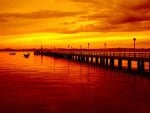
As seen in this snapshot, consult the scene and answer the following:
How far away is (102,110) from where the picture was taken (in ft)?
79.7

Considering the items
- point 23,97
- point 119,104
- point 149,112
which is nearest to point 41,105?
point 23,97

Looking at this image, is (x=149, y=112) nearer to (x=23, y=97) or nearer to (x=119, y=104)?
(x=119, y=104)

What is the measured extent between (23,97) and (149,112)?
1232cm

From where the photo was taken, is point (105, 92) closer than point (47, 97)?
No

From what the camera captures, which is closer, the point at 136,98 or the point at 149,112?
the point at 149,112

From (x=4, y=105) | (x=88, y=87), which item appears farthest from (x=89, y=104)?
(x=88, y=87)

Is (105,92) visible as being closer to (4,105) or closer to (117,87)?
(117,87)

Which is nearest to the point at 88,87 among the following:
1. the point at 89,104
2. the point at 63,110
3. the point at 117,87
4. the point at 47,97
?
the point at 117,87

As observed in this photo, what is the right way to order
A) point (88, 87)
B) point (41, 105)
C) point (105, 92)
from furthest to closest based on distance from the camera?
point (88, 87) → point (105, 92) → point (41, 105)

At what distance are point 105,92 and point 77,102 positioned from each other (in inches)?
253

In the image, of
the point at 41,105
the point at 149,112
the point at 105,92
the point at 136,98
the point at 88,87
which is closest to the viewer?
the point at 149,112

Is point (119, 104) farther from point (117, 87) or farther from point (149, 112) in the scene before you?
point (117, 87)

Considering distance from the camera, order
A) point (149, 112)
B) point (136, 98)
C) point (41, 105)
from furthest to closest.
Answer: point (136, 98)
point (41, 105)
point (149, 112)

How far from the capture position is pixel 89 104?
26.4 m
